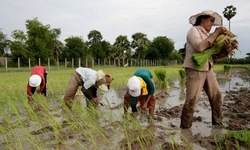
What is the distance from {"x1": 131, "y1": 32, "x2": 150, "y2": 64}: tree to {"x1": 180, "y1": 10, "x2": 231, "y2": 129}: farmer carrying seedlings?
1867 inches

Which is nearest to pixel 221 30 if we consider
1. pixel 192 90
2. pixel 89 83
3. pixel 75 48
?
pixel 192 90

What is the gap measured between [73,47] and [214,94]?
33085 millimetres

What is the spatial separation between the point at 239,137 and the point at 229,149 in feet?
0.72

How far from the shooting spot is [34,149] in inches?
110

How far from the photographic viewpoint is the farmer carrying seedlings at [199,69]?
3537mm

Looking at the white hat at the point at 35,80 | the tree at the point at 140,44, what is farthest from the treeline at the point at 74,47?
the white hat at the point at 35,80

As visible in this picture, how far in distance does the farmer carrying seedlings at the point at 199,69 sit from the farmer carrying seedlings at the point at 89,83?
1.44 metres

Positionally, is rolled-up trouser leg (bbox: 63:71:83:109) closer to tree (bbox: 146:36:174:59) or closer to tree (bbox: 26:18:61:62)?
tree (bbox: 26:18:61:62)

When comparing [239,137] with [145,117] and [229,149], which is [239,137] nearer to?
[229,149]

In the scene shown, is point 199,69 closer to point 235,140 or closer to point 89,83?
point 235,140

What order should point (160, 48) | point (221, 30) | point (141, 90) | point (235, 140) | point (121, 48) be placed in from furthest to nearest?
point (160, 48), point (121, 48), point (141, 90), point (221, 30), point (235, 140)

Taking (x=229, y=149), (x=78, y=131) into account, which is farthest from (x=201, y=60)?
(x=78, y=131)

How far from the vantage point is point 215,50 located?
3539mm

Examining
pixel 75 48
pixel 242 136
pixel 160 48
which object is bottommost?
pixel 242 136
